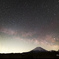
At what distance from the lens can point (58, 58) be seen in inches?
1754

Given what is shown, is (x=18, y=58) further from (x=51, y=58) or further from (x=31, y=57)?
(x=51, y=58)

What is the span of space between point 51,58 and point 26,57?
325 inches

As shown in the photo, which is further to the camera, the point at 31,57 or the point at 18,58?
the point at 18,58

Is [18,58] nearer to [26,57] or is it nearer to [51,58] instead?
[26,57]

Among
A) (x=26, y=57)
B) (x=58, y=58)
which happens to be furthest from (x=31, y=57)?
(x=58, y=58)

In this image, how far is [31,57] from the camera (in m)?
46.6

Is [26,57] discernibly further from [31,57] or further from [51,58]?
[51,58]

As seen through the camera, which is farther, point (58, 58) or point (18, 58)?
point (18, 58)

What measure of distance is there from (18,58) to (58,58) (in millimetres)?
14134

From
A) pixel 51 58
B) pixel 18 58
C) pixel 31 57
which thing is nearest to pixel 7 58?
pixel 18 58

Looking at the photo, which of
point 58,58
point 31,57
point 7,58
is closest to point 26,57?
point 31,57

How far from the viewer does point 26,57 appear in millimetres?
47094

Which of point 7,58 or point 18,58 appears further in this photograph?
point 18,58

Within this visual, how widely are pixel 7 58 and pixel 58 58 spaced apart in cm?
1652
